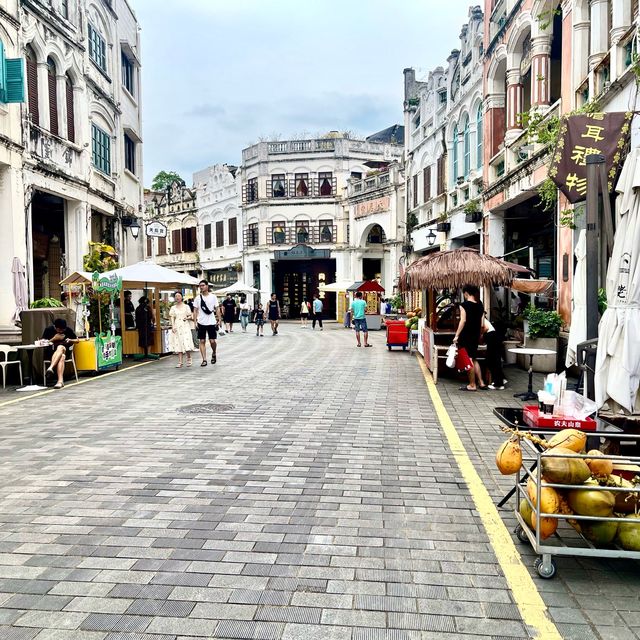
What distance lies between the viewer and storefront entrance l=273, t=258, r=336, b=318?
136ft

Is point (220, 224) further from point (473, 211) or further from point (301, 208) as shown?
point (473, 211)

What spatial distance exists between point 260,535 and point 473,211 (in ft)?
53.5

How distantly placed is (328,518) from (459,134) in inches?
775

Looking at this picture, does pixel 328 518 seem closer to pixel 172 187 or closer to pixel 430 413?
pixel 430 413

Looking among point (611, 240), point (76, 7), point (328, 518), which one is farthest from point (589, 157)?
point (76, 7)

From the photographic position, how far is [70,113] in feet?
54.5

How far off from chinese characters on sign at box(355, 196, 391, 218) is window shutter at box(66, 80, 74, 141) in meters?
20.5

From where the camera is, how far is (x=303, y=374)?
12.3 metres

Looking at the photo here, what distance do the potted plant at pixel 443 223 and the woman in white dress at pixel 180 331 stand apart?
1204cm

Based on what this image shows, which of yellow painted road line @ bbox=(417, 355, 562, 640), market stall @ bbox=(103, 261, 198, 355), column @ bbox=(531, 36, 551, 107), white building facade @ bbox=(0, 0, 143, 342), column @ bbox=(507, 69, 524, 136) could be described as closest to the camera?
yellow painted road line @ bbox=(417, 355, 562, 640)

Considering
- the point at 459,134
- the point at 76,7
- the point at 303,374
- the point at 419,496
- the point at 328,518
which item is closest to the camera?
the point at 328,518

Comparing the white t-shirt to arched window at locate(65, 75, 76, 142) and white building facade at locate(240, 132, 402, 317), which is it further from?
white building facade at locate(240, 132, 402, 317)

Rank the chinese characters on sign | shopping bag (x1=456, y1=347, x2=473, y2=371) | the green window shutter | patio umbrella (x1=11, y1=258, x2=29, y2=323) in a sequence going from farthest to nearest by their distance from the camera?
the chinese characters on sign < patio umbrella (x1=11, y1=258, x2=29, y2=323) < the green window shutter < shopping bag (x1=456, y1=347, x2=473, y2=371)

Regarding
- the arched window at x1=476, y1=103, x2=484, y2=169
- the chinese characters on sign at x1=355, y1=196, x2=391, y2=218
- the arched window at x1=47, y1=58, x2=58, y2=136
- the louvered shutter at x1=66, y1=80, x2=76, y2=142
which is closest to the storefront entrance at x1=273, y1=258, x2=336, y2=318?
the chinese characters on sign at x1=355, y1=196, x2=391, y2=218
